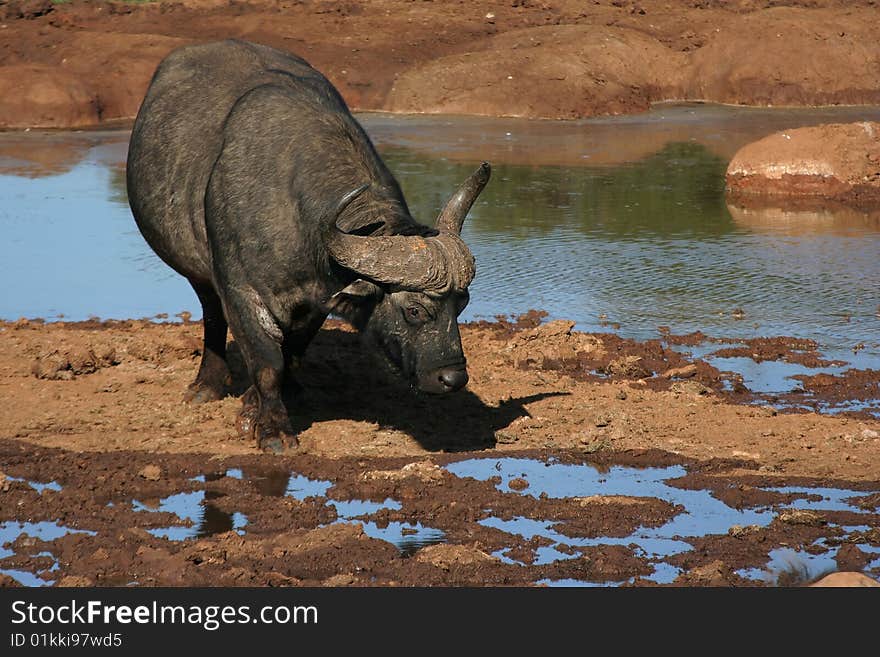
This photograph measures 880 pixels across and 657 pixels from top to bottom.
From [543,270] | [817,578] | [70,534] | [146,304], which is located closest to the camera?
[817,578]

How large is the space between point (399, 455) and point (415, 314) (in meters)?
1.10

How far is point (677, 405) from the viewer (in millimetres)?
9430

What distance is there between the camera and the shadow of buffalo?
8992 millimetres

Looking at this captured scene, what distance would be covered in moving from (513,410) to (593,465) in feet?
4.31

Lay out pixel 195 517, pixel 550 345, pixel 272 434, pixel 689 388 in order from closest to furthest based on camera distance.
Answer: pixel 195 517
pixel 272 434
pixel 689 388
pixel 550 345

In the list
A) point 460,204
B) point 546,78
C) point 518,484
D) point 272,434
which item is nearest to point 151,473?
point 272,434

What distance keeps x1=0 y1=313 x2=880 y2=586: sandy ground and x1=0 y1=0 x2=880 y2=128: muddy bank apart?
56.4 ft

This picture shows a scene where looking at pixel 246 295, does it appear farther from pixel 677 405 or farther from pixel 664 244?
pixel 664 244

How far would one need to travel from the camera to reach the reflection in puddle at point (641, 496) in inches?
264

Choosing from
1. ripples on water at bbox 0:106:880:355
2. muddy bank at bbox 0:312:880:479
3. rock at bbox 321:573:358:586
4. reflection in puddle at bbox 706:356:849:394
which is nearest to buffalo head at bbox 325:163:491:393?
muddy bank at bbox 0:312:880:479

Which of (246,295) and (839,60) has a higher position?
(246,295)

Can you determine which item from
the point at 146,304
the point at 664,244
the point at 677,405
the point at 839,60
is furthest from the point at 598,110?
the point at 677,405

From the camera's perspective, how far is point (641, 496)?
758 cm

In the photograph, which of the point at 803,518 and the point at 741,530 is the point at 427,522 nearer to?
the point at 741,530
